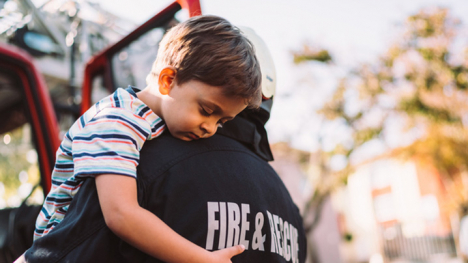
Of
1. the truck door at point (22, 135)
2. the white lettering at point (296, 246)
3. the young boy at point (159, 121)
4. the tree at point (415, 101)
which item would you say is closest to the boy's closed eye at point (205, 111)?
the young boy at point (159, 121)

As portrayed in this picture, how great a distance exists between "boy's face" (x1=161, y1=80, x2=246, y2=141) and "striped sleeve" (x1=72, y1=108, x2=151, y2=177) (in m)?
0.13

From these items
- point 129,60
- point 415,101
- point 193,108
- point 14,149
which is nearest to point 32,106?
point 14,149


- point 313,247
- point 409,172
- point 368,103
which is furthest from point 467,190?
point 409,172

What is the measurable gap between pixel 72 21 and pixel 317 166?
Result: 9.82 meters

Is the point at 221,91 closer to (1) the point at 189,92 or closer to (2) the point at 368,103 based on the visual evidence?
(1) the point at 189,92

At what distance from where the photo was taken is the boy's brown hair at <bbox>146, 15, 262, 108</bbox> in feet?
4.09

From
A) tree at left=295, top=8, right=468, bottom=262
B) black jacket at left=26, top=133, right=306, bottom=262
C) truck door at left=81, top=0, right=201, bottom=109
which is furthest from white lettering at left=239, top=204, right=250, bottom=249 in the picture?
tree at left=295, top=8, right=468, bottom=262

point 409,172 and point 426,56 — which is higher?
point 426,56

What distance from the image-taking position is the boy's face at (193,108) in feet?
4.07

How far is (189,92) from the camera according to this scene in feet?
4.14

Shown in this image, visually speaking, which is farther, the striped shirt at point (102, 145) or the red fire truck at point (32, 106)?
the red fire truck at point (32, 106)

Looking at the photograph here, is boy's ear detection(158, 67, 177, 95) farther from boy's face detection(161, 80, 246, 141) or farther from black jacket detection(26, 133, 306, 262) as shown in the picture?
black jacket detection(26, 133, 306, 262)

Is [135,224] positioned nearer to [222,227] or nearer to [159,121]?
[222,227]

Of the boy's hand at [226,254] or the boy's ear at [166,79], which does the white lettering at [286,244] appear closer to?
the boy's hand at [226,254]
